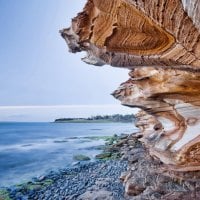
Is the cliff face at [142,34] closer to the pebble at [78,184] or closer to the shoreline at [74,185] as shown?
the shoreline at [74,185]

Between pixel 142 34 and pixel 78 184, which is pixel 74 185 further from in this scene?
pixel 142 34

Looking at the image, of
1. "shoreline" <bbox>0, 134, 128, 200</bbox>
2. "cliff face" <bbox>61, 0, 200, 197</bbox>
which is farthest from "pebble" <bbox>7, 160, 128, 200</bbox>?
"cliff face" <bbox>61, 0, 200, 197</bbox>

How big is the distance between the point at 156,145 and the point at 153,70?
13.4 ft

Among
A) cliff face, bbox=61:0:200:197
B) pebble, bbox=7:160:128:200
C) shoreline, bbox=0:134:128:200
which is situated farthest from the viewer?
pebble, bbox=7:160:128:200

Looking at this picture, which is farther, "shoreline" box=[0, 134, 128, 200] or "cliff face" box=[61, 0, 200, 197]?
"shoreline" box=[0, 134, 128, 200]

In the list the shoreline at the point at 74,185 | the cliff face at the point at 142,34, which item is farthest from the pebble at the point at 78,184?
the cliff face at the point at 142,34

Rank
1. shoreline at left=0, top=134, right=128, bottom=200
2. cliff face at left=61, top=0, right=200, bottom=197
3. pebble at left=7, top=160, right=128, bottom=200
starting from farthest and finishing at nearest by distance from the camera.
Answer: pebble at left=7, top=160, right=128, bottom=200 → shoreline at left=0, top=134, right=128, bottom=200 → cliff face at left=61, top=0, right=200, bottom=197

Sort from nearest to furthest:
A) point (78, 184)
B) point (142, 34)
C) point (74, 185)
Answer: point (142, 34), point (74, 185), point (78, 184)

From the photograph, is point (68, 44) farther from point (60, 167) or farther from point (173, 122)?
point (60, 167)

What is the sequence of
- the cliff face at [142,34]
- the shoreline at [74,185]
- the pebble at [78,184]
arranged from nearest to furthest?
the cliff face at [142,34]
the shoreline at [74,185]
the pebble at [78,184]

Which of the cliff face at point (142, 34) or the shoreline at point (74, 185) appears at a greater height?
the cliff face at point (142, 34)

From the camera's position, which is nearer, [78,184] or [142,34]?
[142,34]

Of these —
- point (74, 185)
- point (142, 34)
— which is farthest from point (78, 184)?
point (142, 34)

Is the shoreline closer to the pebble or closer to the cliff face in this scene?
the pebble
